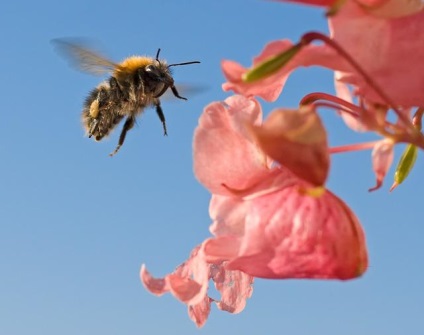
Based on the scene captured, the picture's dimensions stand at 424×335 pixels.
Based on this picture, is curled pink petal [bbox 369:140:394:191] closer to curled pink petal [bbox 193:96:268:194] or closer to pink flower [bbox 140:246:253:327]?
curled pink petal [bbox 193:96:268:194]

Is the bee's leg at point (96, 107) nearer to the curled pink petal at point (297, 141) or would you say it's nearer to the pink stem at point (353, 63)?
the pink stem at point (353, 63)

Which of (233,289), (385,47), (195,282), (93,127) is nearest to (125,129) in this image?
(93,127)

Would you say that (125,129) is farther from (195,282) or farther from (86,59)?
(195,282)

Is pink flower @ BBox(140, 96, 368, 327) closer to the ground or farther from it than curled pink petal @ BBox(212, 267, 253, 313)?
farther from it

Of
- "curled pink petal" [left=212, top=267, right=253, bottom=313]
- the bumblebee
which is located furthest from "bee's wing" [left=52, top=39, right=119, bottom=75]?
"curled pink petal" [left=212, top=267, right=253, bottom=313]

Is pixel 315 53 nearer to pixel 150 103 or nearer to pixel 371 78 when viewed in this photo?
pixel 371 78

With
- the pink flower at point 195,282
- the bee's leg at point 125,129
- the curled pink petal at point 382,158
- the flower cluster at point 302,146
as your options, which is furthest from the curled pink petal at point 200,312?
the bee's leg at point 125,129
